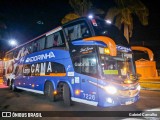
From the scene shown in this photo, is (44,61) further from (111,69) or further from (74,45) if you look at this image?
(111,69)

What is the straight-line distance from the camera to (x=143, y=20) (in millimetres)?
22547

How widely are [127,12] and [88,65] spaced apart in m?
17.0

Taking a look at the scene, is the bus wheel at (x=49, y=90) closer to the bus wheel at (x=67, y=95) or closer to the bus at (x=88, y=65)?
the bus at (x=88, y=65)

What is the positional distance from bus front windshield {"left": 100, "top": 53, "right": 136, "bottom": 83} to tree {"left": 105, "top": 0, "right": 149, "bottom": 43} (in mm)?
14787

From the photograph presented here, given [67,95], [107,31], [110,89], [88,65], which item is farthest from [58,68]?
[110,89]

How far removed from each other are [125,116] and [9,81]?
13.8 m

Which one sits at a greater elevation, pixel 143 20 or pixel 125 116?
pixel 143 20

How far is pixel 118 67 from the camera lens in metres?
8.18

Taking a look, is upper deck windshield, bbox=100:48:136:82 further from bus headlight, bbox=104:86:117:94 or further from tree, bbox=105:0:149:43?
tree, bbox=105:0:149:43

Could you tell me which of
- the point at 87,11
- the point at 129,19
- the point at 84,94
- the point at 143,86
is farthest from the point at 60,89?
the point at 87,11

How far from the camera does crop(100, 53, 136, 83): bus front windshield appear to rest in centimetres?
762

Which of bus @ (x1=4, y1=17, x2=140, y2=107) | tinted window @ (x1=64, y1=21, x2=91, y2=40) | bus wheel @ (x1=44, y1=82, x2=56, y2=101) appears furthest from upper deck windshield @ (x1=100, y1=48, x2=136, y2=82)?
bus wheel @ (x1=44, y1=82, x2=56, y2=101)

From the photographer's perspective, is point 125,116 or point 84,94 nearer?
point 125,116

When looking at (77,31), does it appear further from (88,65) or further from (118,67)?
(118,67)
